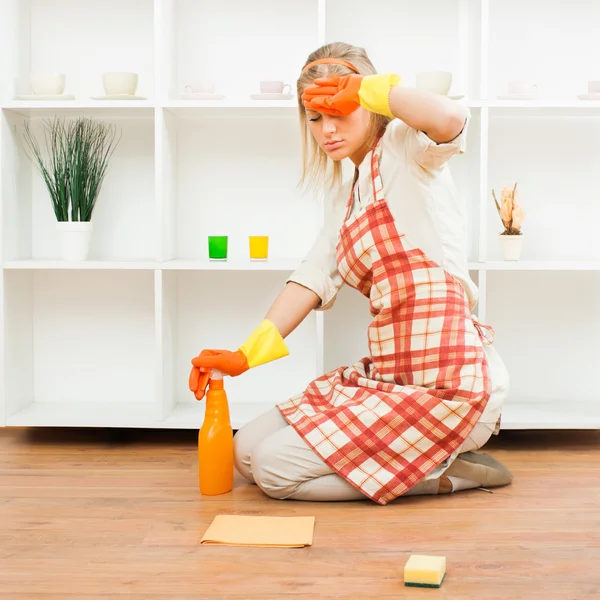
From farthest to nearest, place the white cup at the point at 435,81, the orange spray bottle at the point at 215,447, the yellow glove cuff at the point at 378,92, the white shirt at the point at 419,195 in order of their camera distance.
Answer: the white cup at the point at 435,81 → the orange spray bottle at the point at 215,447 → the white shirt at the point at 419,195 → the yellow glove cuff at the point at 378,92

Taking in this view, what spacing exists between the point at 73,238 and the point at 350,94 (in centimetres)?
106

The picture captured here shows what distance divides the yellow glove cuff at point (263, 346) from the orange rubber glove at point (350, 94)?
0.54 meters

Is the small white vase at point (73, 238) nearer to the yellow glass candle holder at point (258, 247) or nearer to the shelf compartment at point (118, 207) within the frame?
the shelf compartment at point (118, 207)

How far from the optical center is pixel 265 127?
255 cm

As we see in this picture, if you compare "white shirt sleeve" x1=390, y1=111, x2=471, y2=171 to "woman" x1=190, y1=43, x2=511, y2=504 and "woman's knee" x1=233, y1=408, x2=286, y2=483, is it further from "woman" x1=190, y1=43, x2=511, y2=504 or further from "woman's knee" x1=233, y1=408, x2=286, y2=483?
"woman's knee" x1=233, y1=408, x2=286, y2=483

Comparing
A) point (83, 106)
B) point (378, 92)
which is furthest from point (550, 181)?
point (83, 106)

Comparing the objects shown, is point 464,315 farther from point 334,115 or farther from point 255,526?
point 255,526

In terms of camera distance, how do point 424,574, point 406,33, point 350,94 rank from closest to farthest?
1. point 424,574
2. point 350,94
3. point 406,33

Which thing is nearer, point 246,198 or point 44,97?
point 44,97

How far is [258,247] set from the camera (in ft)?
7.65

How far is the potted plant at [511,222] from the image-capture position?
235 centimetres

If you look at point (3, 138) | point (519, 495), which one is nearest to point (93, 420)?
point (3, 138)

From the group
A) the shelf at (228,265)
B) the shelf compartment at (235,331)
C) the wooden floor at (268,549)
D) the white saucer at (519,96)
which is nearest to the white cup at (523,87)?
the white saucer at (519,96)

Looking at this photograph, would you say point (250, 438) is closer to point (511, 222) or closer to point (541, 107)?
point (511, 222)
